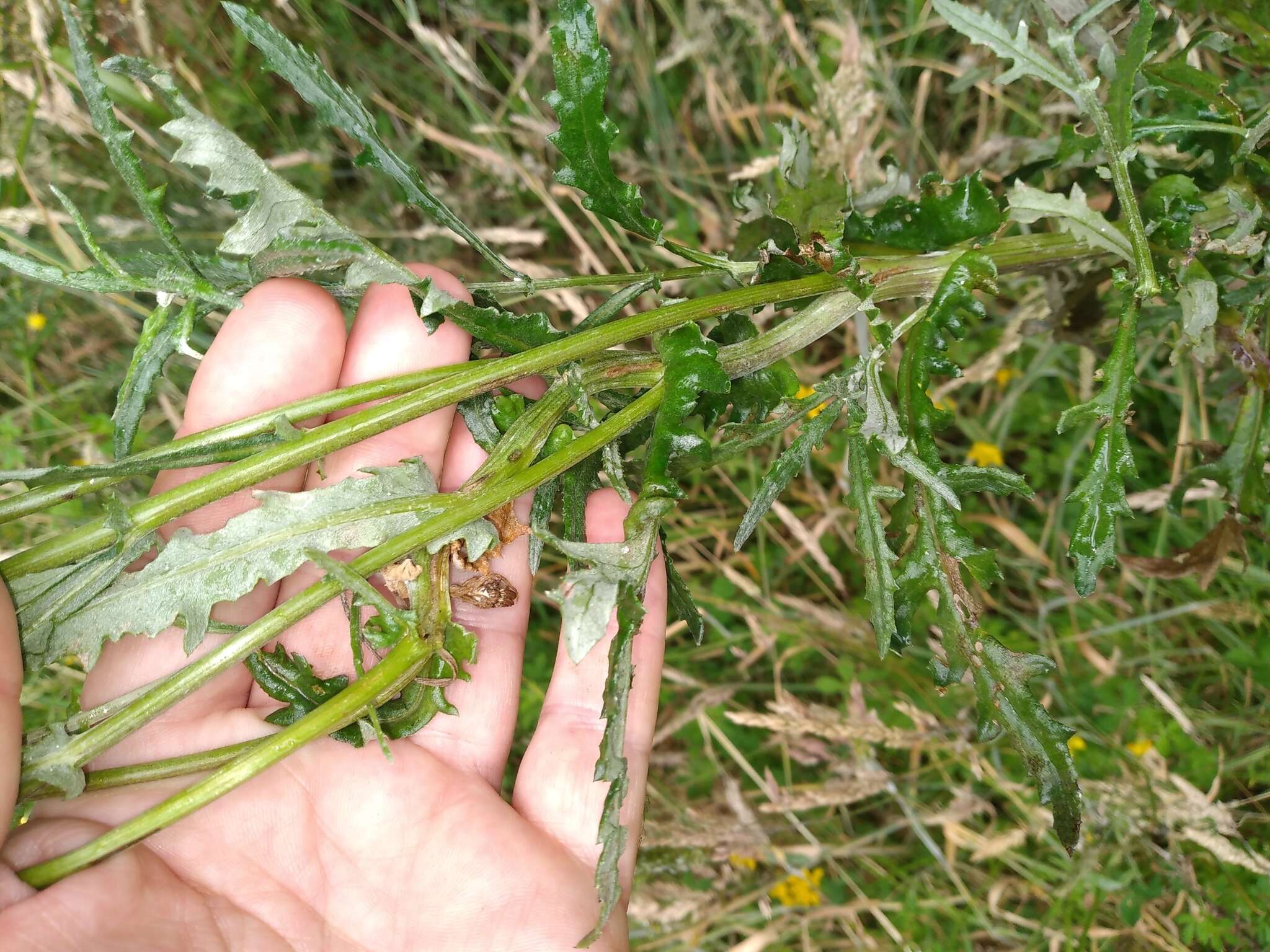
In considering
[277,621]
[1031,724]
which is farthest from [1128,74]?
[277,621]

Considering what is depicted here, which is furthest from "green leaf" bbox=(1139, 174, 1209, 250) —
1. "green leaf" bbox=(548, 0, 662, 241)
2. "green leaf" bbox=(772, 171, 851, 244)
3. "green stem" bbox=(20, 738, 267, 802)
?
"green stem" bbox=(20, 738, 267, 802)

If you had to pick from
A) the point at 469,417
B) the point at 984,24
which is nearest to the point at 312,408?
the point at 469,417

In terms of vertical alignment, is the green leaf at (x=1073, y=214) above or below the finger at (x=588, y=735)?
above

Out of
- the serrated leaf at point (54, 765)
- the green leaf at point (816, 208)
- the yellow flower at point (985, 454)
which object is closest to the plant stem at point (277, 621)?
the serrated leaf at point (54, 765)

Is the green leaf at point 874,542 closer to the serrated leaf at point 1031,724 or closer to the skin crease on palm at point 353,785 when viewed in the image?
the serrated leaf at point 1031,724

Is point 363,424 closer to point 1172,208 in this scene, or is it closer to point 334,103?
point 334,103

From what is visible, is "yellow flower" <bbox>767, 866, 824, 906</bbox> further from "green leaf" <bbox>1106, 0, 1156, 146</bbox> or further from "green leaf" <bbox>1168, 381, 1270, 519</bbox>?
"green leaf" <bbox>1106, 0, 1156, 146</bbox>
